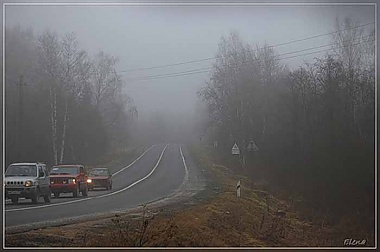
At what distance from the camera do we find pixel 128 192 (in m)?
10.5

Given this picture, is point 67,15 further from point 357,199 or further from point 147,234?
point 357,199

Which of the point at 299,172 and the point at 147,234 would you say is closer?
the point at 147,234

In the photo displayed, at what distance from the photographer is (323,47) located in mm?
10352

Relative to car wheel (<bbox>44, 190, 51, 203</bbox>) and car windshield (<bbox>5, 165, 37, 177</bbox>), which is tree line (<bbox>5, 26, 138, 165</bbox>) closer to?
car windshield (<bbox>5, 165, 37, 177</bbox>)

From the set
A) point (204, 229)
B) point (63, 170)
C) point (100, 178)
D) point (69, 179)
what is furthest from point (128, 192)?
point (204, 229)

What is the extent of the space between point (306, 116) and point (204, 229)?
2.23 meters

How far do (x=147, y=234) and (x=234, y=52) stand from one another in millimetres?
2894

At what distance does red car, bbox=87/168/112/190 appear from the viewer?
34.3 ft

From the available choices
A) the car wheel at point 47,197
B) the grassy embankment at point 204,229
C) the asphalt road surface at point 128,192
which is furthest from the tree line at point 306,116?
the car wheel at point 47,197

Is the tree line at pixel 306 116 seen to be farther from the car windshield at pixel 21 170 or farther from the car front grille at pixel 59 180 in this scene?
the car windshield at pixel 21 170

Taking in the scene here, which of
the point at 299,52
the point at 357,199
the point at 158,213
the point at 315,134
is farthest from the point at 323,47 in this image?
the point at 158,213

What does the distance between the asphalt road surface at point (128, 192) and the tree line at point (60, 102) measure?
0.49 meters

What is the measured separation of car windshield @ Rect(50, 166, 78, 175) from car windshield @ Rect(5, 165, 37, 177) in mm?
307

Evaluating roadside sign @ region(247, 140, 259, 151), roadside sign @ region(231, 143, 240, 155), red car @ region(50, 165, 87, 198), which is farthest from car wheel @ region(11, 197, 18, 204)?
roadside sign @ region(247, 140, 259, 151)
